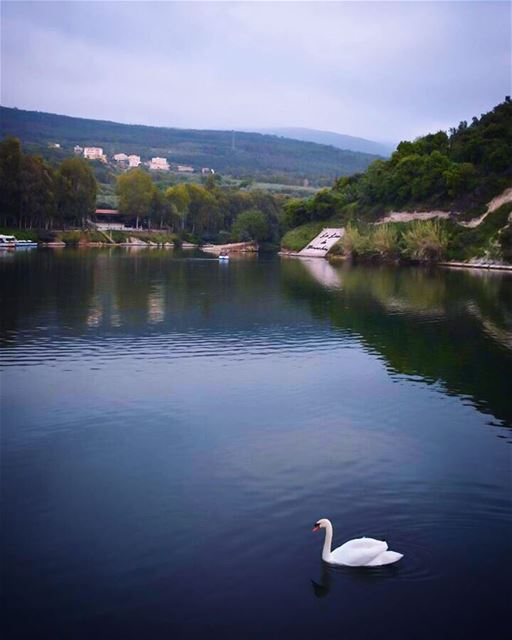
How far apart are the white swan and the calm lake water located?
188 millimetres

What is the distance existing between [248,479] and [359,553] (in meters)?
3.92

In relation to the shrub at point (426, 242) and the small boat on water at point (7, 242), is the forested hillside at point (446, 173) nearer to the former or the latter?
the shrub at point (426, 242)

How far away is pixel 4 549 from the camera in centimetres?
1073

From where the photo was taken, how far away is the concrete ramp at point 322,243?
108m

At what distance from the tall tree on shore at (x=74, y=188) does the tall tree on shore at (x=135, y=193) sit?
→ 550 inches

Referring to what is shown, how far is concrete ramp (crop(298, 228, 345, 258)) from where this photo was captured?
10817cm

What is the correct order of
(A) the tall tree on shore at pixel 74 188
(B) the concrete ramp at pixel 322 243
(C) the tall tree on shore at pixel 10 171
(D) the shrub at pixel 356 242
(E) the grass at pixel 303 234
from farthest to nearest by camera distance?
(E) the grass at pixel 303 234 → (A) the tall tree on shore at pixel 74 188 → (B) the concrete ramp at pixel 322 243 → (C) the tall tree on shore at pixel 10 171 → (D) the shrub at pixel 356 242

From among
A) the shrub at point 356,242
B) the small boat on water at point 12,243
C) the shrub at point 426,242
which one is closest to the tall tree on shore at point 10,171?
the small boat on water at point 12,243

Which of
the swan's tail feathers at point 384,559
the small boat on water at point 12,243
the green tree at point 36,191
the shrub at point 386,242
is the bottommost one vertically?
the swan's tail feathers at point 384,559

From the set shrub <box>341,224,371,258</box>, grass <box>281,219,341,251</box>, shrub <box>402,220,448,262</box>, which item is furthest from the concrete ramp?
shrub <box>402,220,448,262</box>

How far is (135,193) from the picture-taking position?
13188 centimetres

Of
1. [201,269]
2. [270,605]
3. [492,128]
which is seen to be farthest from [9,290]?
[492,128]

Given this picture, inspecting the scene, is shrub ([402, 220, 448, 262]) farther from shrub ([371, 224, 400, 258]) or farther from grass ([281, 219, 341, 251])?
grass ([281, 219, 341, 251])

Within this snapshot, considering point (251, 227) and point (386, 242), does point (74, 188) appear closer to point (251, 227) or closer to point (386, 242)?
point (251, 227)
